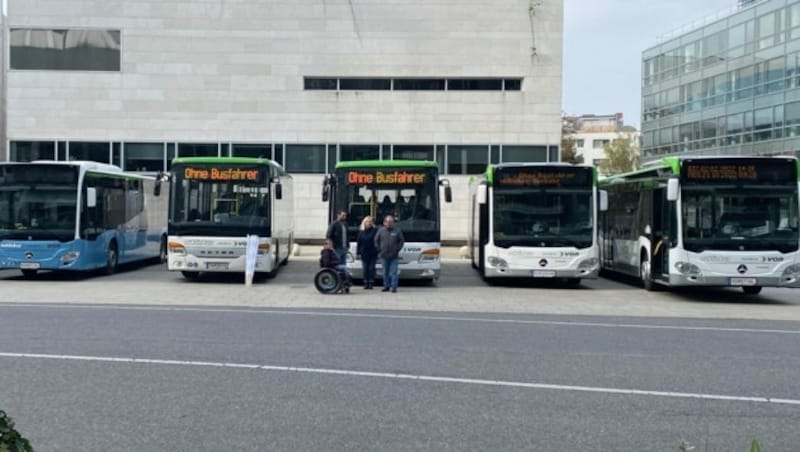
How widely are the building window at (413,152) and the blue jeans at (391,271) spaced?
1848 centimetres

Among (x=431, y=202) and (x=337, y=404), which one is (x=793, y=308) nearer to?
(x=431, y=202)

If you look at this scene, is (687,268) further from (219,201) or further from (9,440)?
(9,440)

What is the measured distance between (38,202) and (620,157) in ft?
173

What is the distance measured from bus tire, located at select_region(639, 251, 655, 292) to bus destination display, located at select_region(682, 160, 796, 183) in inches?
122

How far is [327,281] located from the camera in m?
18.8

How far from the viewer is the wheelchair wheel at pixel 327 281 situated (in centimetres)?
1864

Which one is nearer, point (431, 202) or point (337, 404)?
point (337, 404)

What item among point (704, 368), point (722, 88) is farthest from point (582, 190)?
point (722, 88)

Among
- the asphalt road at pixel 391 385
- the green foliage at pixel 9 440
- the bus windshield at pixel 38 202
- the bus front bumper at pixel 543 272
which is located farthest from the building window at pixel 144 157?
the green foliage at pixel 9 440

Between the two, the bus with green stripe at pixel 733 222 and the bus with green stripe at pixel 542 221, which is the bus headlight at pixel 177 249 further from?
the bus with green stripe at pixel 733 222

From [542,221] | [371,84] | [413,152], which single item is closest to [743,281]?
[542,221]

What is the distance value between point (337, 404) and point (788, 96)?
157 ft

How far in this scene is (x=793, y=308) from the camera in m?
17.5

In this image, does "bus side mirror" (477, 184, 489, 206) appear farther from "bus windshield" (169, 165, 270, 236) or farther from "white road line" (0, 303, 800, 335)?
"white road line" (0, 303, 800, 335)
